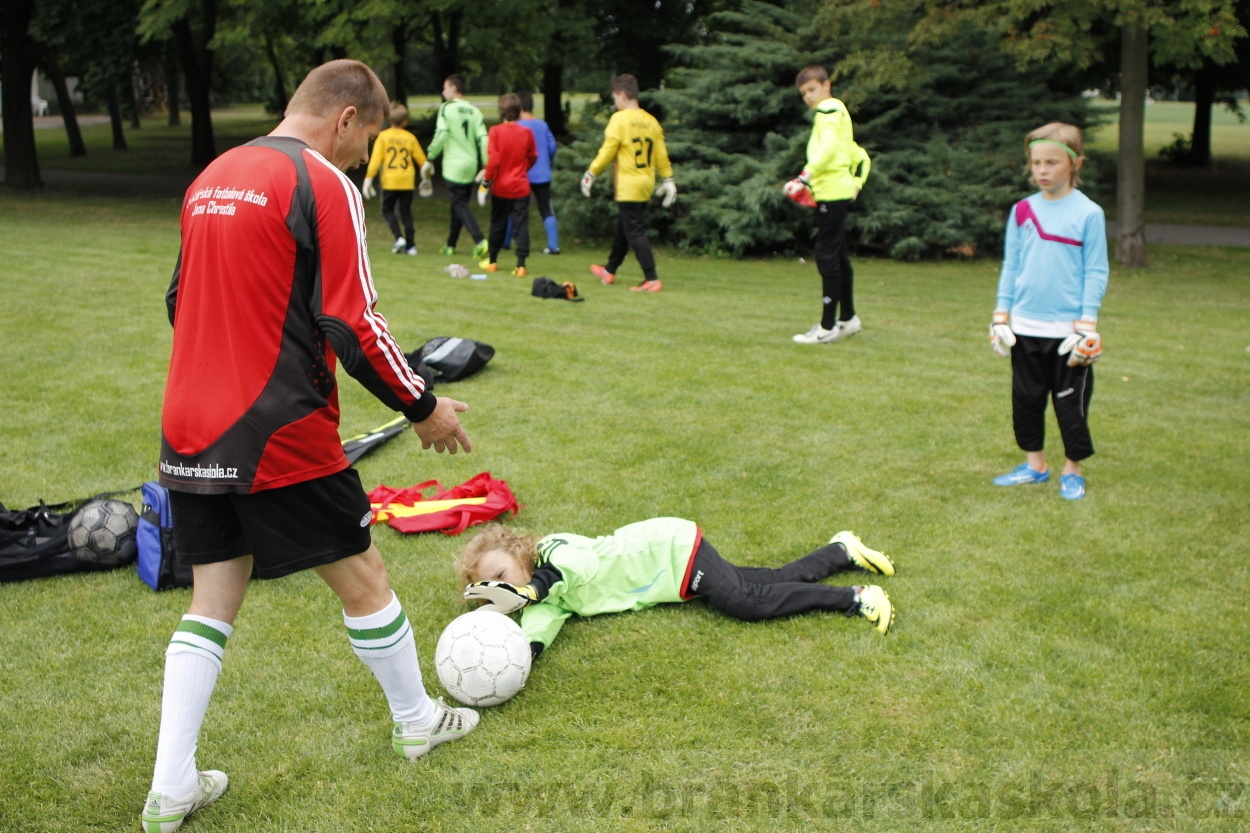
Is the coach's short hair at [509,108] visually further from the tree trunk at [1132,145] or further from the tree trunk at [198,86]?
the tree trunk at [198,86]

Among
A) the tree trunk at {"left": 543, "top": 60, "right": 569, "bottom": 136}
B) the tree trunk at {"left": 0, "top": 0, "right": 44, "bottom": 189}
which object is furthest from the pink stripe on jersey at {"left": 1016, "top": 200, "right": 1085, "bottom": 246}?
the tree trunk at {"left": 543, "top": 60, "right": 569, "bottom": 136}

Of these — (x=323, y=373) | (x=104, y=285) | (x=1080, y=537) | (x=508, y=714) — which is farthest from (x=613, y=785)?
(x=104, y=285)

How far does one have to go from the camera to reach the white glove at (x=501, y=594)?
3.92 m

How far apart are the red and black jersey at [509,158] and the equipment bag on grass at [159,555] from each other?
348 inches

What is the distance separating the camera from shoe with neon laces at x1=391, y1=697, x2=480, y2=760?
3375 millimetres

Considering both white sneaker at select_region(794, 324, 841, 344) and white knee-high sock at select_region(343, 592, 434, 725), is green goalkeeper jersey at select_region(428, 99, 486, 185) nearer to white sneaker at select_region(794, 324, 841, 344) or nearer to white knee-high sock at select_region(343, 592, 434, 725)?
white sneaker at select_region(794, 324, 841, 344)

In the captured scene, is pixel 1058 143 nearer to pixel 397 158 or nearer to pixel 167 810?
pixel 167 810

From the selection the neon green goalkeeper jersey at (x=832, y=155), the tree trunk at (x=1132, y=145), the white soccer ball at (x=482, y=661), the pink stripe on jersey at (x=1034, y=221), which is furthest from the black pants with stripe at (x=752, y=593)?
the tree trunk at (x=1132, y=145)

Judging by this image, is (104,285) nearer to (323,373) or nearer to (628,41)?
(323,373)

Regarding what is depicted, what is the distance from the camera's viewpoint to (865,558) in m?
4.71

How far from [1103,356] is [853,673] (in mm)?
6277

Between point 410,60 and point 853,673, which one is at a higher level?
point 410,60

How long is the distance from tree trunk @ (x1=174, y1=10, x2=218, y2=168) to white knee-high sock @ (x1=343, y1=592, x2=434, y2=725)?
25.8 m

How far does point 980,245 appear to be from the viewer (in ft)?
50.9
